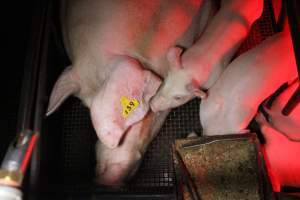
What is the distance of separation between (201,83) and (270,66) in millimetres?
291

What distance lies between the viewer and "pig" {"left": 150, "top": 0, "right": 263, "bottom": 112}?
1.41 metres

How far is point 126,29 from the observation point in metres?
1.43

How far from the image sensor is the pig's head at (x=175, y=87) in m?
1.41

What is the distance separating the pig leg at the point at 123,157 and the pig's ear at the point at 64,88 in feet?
0.89

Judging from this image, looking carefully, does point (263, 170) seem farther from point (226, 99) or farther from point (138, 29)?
point (138, 29)

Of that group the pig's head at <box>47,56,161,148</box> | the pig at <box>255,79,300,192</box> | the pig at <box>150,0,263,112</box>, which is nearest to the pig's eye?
the pig at <box>150,0,263,112</box>

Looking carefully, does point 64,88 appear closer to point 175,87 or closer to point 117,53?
point 117,53

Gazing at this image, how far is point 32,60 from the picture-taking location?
Answer: 108cm

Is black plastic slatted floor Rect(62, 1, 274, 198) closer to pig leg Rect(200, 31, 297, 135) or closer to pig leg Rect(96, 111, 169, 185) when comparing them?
pig leg Rect(96, 111, 169, 185)

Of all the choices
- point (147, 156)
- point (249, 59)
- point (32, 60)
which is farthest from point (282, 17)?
point (32, 60)

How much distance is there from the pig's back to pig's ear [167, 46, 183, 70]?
0.22 ft

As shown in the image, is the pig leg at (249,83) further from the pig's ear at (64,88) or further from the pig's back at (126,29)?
the pig's ear at (64,88)

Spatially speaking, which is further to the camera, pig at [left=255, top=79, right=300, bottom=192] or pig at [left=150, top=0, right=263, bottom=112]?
pig at [left=150, top=0, right=263, bottom=112]


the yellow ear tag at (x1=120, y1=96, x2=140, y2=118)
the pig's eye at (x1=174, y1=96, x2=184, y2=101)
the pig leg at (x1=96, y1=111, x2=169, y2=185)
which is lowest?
the pig leg at (x1=96, y1=111, x2=169, y2=185)
